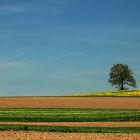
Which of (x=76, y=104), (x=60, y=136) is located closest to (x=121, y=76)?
(x=76, y=104)

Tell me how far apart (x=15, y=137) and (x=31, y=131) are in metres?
4.16

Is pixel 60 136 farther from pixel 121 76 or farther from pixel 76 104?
pixel 121 76

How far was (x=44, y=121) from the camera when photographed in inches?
1914

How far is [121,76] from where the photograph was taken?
162250 mm

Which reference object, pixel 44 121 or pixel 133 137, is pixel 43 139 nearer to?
pixel 133 137

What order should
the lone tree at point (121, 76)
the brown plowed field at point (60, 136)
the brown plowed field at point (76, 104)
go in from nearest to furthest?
the brown plowed field at point (60, 136), the brown plowed field at point (76, 104), the lone tree at point (121, 76)

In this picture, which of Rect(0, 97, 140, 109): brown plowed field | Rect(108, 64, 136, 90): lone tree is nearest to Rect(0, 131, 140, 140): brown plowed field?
Rect(0, 97, 140, 109): brown plowed field

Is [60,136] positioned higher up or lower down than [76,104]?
lower down

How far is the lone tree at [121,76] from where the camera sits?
161625mm

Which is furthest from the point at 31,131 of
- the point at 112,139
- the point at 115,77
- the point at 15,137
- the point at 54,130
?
the point at 115,77

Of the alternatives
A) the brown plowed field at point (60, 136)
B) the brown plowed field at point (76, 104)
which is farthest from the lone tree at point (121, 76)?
the brown plowed field at point (60, 136)

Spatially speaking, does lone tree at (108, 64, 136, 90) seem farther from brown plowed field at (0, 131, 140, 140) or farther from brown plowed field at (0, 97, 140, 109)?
brown plowed field at (0, 131, 140, 140)

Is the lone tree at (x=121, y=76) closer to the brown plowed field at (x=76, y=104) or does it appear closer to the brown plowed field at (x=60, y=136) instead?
the brown plowed field at (x=76, y=104)

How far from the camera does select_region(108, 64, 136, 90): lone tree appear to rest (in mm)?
161625
